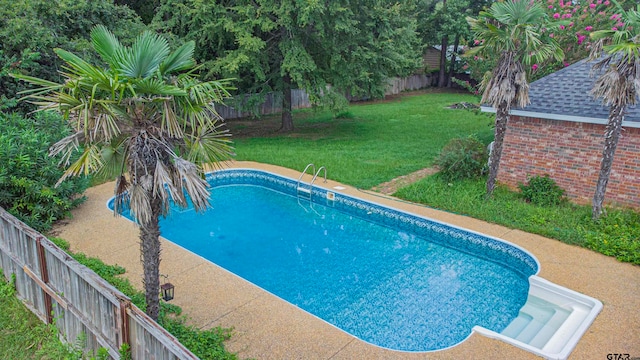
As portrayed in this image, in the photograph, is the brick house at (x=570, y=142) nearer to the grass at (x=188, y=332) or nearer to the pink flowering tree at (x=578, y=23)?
the pink flowering tree at (x=578, y=23)

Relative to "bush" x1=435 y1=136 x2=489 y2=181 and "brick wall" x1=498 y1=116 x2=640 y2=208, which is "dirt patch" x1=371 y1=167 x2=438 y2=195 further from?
"brick wall" x1=498 y1=116 x2=640 y2=208

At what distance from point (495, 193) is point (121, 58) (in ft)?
32.9

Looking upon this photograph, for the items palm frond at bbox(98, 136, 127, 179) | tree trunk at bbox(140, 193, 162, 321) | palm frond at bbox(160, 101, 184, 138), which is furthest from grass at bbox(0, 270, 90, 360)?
palm frond at bbox(160, 101, 184, 138)

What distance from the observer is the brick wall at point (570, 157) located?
419 inches

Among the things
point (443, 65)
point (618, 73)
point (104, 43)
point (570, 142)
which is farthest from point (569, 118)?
point (443, 65)

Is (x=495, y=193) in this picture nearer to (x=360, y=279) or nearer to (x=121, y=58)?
(x=360, y=279)

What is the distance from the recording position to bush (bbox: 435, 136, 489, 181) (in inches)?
514

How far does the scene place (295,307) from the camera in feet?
23.1

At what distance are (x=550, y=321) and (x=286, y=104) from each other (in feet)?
50.3

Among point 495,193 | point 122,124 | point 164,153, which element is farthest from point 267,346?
point 495,193

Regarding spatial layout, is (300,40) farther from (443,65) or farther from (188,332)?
(443,65)

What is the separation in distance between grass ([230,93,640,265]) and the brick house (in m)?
0.66

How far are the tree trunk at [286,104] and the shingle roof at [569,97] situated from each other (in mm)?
10341

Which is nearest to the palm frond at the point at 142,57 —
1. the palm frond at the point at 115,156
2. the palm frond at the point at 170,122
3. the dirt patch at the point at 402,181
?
the palm frond at the point at 170,122
